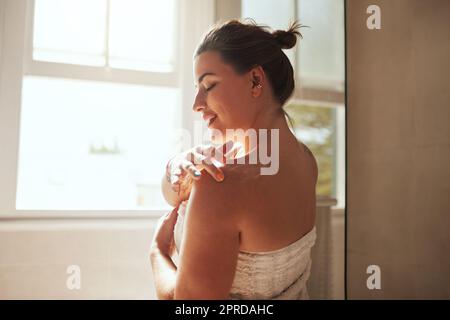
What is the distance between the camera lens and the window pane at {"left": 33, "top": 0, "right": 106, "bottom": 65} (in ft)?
3.72

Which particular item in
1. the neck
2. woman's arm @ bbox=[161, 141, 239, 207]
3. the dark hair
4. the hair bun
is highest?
the hair bun

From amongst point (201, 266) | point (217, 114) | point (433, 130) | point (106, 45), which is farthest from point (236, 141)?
point (106, 45)

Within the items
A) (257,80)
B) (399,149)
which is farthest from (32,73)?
(399,149)

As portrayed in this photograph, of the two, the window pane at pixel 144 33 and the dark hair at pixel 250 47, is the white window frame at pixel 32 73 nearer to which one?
the window pane at pixel 144 33

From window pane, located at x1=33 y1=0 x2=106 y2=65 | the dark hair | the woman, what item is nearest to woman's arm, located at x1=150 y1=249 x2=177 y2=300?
the woman

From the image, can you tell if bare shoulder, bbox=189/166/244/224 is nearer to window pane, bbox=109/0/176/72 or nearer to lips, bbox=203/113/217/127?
lips, bbox=203/113/217/127

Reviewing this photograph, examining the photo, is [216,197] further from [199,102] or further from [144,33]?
[144,33]

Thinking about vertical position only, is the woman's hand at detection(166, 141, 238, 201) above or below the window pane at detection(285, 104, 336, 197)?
below

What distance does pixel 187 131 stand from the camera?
48.4 inches

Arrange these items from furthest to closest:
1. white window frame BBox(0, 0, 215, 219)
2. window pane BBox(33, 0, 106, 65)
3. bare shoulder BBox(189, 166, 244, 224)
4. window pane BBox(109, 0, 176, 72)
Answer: window pane BBox(109, 0, 176, 72) < window pane BBox(33, 0, 106, 65) < white window frame BBox(0, 0, 215, 219) < bare shoulder BBox(189, 166, 244, 224)

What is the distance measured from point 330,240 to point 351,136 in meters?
0.25

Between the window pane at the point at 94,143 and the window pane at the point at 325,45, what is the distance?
0.51m

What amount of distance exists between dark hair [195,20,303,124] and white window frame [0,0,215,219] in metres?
0.45

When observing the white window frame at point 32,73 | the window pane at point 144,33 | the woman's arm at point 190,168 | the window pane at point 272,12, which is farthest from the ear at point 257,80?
the window pane at point 144,33
